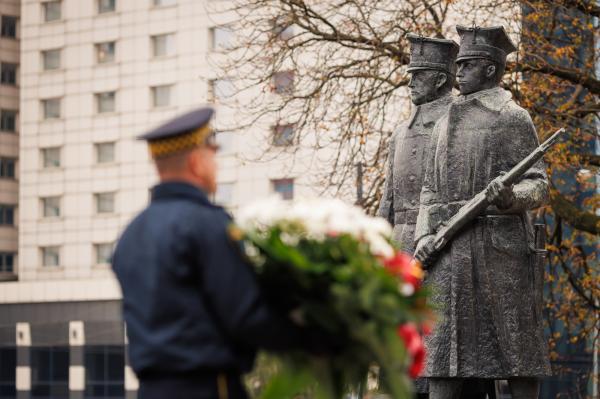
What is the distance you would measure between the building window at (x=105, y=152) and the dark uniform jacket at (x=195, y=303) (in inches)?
2700

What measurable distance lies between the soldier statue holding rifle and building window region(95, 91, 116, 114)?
6343 centimetres

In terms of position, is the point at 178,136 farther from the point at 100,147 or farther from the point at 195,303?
the point at 100,147

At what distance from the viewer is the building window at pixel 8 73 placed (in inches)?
3127

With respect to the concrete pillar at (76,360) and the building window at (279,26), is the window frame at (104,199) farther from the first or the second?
the building window at (279,26)

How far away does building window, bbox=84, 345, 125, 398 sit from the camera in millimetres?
69500

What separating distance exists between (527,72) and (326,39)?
3051mm

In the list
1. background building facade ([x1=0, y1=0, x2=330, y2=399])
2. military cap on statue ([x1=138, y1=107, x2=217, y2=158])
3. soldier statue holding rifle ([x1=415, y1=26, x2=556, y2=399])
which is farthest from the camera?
background building facade ([x1=0, y1=0, x2=330, y2=399])

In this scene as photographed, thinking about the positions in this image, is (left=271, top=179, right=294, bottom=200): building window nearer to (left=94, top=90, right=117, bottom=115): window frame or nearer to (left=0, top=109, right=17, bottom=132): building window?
(left=94, top=90, right=117, bottom=115): window frame

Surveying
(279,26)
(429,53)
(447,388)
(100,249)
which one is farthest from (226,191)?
(447,388)

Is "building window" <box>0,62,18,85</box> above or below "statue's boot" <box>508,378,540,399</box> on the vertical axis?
above

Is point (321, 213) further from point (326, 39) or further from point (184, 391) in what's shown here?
point (326, 39)

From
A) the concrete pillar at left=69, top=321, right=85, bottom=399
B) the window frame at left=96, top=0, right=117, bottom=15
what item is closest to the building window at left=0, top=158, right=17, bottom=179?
the window frame at left=96, top=0, right=117, bottom=15

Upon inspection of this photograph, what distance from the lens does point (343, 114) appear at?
22078mm

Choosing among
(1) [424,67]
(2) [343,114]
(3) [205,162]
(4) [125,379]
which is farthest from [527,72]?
(4) [125,379]
